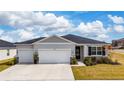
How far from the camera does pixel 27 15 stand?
3023cm

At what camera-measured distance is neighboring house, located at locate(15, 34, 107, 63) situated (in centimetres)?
2841

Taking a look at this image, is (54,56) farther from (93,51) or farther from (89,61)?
(93,51)

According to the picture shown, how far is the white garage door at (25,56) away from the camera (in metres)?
29.4

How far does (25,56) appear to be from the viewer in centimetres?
2939

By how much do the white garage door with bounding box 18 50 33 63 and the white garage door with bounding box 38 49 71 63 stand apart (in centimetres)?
146

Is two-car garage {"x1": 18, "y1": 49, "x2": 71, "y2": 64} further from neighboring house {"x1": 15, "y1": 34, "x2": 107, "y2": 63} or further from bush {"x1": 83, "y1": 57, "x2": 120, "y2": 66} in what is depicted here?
bush {"x1": 83, "y1": 57, "x2": 120, "y2": 66}

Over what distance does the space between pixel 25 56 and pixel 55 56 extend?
3.59m

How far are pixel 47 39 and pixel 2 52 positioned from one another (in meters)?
7.81

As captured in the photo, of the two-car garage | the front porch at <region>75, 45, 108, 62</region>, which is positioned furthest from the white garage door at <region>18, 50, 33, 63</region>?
the front porch at <region>75, 45, 108, 62</region>

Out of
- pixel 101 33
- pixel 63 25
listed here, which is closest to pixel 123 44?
pixel 101 33
